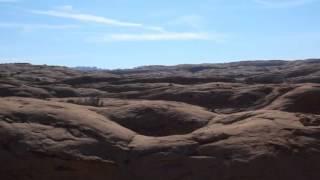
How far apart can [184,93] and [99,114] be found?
1449cm

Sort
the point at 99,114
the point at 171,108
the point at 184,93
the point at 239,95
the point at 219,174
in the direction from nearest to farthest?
the point at 219,174 → the point at 99,114 → the point at 171,108 → the point at 239,95 → the point at 184,93

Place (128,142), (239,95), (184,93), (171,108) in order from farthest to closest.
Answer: (184,93) < (239,95) < (171,108) < (128,142)

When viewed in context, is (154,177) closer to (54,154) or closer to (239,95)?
(54,154)

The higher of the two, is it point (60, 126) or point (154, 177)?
point (60, 126)

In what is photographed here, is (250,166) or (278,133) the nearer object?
(250,166)

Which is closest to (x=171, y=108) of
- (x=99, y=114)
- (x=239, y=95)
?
(x=99, y=114)

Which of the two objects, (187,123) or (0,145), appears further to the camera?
(187,123)

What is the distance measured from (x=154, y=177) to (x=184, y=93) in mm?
17628

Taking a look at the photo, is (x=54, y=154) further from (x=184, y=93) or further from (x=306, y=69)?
(x=306, y=69)

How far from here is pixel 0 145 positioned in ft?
39.2

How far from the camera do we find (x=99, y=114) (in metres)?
14.7

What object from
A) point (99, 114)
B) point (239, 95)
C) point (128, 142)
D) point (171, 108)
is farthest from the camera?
point (239, 95)

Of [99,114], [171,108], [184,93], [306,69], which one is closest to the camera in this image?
[99,114]

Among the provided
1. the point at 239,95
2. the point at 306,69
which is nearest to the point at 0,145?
the point at 239,95
